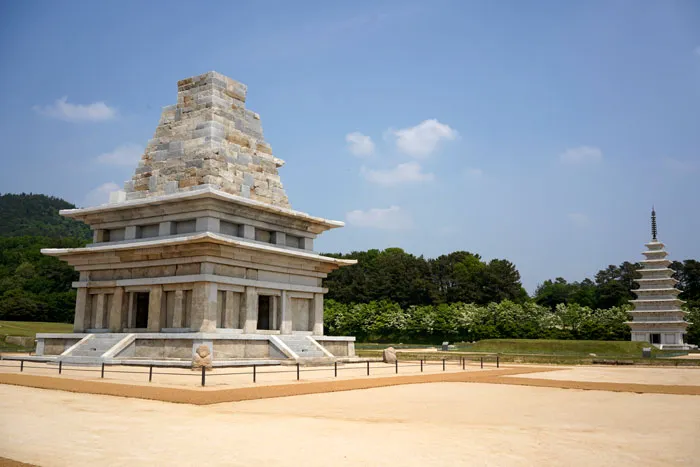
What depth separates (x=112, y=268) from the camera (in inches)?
1318

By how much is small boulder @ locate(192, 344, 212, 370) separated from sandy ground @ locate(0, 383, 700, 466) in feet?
31.5

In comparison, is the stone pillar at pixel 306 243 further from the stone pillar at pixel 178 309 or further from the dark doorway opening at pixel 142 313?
the dark doorway opening at pixel 142 313

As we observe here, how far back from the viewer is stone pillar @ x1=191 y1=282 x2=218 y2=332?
1157 inches

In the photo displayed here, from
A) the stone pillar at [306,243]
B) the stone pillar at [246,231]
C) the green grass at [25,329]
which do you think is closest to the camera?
the stone pillar at [246,231]

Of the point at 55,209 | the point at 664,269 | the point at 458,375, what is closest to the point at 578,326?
the point at 664,269

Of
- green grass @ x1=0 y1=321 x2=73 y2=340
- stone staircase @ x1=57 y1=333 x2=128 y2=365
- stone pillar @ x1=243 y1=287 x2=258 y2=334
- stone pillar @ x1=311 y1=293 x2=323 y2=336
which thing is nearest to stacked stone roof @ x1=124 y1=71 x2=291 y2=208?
stone pillar @ x1=243 y1=287 x2=258 y2=334

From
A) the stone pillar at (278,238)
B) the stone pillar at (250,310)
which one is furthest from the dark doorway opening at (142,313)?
the stone pillar at (278,238)

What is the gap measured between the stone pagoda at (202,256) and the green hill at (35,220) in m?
90.6

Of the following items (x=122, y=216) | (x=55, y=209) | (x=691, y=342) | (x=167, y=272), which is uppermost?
(x=55, y=209)

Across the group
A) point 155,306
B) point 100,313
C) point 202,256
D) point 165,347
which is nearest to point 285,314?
point 202,256

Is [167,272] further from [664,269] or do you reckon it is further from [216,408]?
[664,269]

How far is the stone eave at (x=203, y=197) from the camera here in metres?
30.0

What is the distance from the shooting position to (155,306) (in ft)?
104

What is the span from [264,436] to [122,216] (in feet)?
86.9
